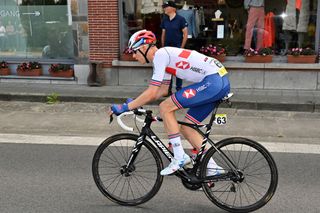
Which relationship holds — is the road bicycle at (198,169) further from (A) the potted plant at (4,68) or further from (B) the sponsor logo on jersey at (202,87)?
(A) the potted plant at (4,68)

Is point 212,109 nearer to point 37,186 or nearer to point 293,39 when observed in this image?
point 37,186

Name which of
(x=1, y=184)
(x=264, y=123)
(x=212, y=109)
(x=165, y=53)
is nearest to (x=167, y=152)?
(x=212, y=109)

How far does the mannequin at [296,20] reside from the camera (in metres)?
10.5

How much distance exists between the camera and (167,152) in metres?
4.30

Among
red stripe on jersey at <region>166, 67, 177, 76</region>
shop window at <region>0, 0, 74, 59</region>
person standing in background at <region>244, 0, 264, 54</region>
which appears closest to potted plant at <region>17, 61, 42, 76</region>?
shop window at <region>0, 0, 74, 59</region>

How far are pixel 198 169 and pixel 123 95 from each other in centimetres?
584

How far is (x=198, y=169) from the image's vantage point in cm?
421

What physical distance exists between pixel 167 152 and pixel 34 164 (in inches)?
88.9

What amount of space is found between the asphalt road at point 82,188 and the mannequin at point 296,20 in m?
5.41

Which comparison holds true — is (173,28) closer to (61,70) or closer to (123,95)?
(123,95)

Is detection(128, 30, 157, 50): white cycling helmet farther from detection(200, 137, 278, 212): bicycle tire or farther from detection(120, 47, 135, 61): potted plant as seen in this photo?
detection(120, 47, 135, 61): potted plant

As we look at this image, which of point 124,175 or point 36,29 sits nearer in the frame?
point 124,175

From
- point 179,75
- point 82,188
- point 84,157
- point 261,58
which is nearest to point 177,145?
point 179,75

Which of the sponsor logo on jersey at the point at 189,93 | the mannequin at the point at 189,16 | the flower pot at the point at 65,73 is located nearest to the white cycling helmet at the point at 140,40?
the sponsor logo on jersey at the point at 189,93
